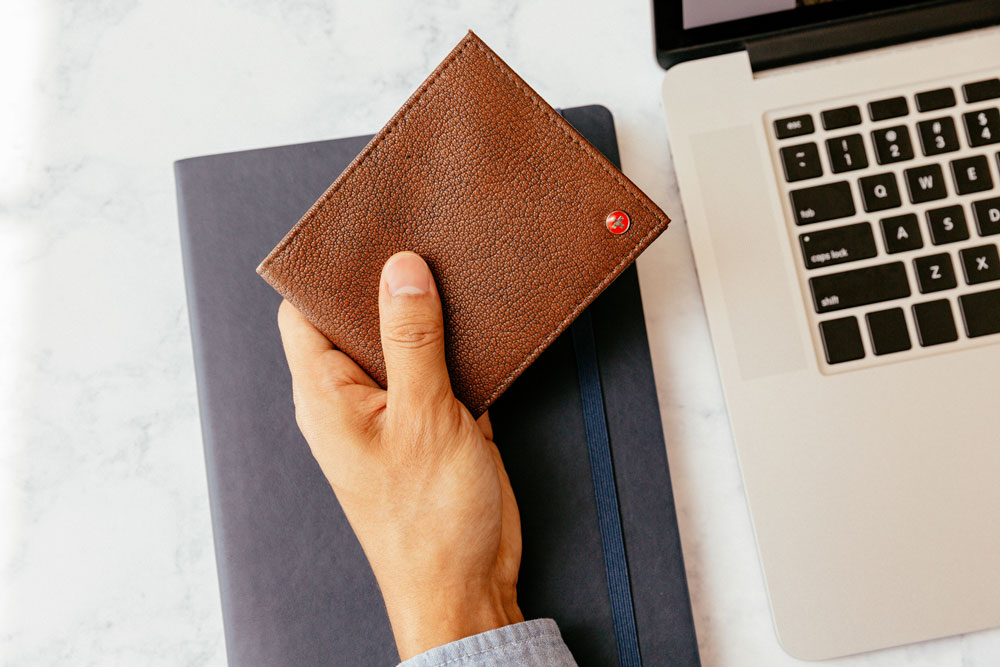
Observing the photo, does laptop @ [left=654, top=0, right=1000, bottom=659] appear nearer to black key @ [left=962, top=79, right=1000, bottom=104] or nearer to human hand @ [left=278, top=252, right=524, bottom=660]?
black key @ [left=962, top=79, right=1000, bottom=104]

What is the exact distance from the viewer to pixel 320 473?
1.41ft

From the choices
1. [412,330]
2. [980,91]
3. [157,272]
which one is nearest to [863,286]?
[980,91]

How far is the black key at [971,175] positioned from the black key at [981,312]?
63mm

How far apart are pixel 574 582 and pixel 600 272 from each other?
7.8 inches

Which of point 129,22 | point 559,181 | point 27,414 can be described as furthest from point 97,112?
point 559,181

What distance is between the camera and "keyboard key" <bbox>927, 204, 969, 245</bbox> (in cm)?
40

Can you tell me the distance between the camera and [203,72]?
0.48 metres

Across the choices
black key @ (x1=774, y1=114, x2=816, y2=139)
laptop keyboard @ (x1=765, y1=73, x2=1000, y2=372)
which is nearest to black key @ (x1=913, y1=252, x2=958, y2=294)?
laptop keyboard @ (x1=765, y1=73, x2=1000, y2=372)

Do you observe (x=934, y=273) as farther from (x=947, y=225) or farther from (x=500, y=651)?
(x=500, y=651)

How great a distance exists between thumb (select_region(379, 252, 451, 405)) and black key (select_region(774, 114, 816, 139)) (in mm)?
239

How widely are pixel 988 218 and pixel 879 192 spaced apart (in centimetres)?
6

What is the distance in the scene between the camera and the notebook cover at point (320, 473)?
421 millimetres

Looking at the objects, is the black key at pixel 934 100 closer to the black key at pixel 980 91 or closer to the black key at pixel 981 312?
the black key at pixel 980 91

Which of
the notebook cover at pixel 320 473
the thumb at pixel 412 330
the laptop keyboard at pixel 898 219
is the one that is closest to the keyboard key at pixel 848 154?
the laptop keyboard at pixel 898 219
